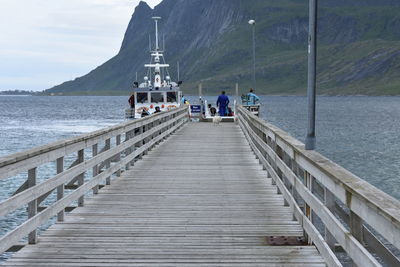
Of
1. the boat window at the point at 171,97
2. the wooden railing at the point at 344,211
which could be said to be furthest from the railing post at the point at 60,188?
the boat window at the point at 171,97

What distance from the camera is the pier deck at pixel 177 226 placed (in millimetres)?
6582

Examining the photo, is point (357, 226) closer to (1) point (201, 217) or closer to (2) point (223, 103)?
(1) point (201, 217)

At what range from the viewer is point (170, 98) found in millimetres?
38281

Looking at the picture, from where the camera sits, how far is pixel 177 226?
8.06 m

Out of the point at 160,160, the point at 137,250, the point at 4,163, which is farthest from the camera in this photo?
the point at 160,160

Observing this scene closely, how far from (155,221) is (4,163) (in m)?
2.97

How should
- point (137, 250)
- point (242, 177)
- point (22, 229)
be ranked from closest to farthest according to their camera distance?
point (22, 229)
point (137, 250)
point (242, 177)

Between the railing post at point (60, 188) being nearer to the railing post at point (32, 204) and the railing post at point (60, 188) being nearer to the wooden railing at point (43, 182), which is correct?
the wooden railing at point (43, 182)

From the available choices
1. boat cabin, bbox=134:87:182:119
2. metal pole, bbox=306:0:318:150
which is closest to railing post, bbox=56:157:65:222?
metal pole, bbox=306:0:318:150

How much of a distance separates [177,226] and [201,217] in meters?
0.66

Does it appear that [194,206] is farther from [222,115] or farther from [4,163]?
[222,115]

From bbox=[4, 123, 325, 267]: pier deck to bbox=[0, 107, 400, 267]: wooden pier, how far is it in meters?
0.01

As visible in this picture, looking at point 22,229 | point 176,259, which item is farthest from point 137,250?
point 22,229

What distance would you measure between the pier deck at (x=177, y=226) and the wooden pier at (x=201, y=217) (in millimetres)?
12
